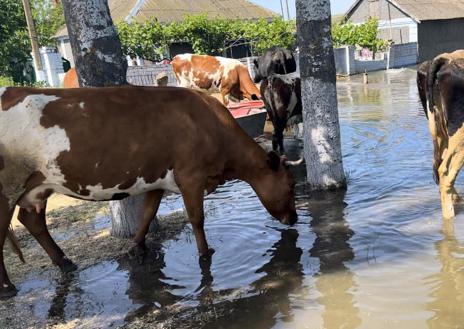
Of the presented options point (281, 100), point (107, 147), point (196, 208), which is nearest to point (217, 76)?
point (281, 100)

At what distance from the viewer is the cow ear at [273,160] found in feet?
17.2

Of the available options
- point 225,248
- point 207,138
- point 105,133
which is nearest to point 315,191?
point 225,248

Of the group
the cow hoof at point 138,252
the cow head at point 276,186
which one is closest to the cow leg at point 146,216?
the cow hoof at point 138,252

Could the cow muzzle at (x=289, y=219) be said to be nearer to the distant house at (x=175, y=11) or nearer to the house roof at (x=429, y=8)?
the distant house at (x=175, y=11)

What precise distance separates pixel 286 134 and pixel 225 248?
6.44 meters

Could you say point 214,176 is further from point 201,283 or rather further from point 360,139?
point 360,139

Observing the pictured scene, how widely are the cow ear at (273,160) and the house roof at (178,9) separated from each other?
24811mm

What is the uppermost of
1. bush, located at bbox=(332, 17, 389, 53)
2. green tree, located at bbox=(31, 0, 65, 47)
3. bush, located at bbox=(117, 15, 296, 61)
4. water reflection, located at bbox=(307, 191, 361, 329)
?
green tree, located at bbox=(31, 0, 65, 47)

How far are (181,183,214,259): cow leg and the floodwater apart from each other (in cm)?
17

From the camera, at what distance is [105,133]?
438 centimetres

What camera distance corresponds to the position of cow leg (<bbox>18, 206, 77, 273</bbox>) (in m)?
4.91

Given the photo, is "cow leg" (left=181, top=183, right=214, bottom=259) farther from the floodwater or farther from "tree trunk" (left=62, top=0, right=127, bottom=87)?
"tree trunk" (left=62, top=0, right=127, bottom=87)

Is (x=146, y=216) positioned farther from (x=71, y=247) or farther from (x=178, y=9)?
(x=178, y=9)

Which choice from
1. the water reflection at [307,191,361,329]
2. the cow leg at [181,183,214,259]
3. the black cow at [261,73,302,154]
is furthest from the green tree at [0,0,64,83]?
the cow leg at [181,183,214,259]
